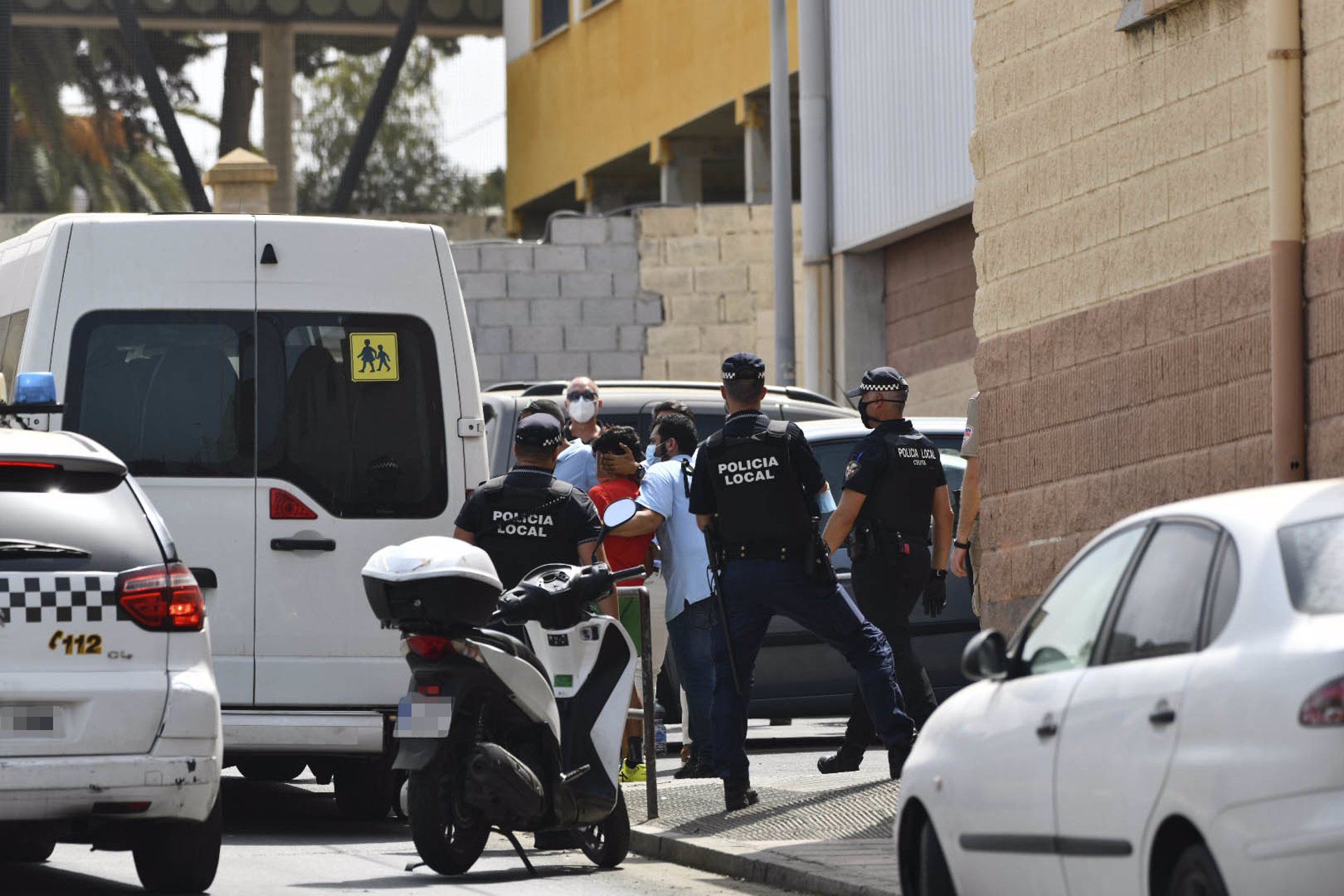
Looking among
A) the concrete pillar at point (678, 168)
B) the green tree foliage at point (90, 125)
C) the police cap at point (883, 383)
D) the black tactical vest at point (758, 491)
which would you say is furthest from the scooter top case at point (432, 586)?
the green tree foliage at point (90, 125)

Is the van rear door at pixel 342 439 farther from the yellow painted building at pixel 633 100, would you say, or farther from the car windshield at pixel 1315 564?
the yellow painted building at pixel 633 100

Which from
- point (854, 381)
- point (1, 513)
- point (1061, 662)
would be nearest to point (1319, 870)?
point (1061, 662)

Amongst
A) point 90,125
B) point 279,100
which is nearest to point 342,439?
point 279,100

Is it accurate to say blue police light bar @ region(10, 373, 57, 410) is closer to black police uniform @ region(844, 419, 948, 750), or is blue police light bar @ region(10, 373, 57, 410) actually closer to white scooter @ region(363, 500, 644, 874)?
white scooter @ region(363, 500, 644, 874)

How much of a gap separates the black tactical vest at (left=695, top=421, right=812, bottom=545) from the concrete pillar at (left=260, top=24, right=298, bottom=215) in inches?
1127

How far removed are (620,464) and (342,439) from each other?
5.82 feet

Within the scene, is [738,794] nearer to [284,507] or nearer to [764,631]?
[764,631]

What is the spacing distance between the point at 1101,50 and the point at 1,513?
16.5 feet

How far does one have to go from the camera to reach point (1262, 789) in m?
5.59

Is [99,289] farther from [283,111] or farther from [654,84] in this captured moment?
[283,111]

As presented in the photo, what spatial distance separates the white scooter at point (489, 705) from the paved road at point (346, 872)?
19 cm

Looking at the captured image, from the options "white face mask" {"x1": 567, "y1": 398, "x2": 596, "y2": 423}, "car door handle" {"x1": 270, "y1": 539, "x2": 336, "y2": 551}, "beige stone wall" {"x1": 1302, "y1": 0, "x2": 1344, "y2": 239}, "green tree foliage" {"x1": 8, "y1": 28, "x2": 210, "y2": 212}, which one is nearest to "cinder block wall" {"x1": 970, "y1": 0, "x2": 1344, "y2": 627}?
"beige stone wall" {"x1": 1302, "y1": 0, "x2": 1344, "y2": 239}

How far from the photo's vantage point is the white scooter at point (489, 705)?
30.0 ft

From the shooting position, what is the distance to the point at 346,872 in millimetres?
9672
